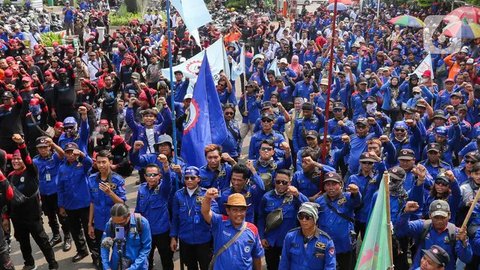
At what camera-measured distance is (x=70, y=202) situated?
22.9ft

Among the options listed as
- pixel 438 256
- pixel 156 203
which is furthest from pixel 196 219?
pixel 438 256

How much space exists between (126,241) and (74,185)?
185 cm

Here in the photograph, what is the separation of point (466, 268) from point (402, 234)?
2.69 ft

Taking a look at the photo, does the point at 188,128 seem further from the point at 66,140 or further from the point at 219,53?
the point at 219,53

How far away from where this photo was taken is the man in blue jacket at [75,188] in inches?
273

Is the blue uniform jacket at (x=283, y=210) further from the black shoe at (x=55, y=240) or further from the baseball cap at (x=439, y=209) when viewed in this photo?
the black shoe at (x=55, y=240)

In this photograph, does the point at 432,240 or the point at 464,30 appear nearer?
the point at 432,240

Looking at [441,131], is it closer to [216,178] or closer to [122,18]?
[216,178]

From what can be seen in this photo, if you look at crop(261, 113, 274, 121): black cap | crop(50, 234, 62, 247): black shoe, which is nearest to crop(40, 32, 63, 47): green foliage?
crop(50, 234, 62, 247): black shoe

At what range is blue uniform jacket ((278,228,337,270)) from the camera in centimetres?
496

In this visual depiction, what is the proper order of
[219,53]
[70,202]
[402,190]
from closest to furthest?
1. [402,190]
2. [70,202]
3. [219,53]

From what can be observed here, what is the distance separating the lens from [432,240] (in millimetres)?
5305

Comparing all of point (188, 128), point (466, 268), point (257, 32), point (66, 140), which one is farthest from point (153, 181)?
point (257, 32)

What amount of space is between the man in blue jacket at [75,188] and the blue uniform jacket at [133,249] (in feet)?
5.62
